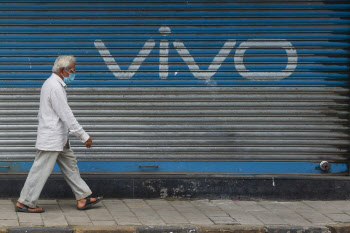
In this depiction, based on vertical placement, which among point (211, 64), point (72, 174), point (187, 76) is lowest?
point (72, 174)

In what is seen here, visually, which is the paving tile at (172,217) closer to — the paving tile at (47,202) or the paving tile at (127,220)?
the paving tile at (127,220)

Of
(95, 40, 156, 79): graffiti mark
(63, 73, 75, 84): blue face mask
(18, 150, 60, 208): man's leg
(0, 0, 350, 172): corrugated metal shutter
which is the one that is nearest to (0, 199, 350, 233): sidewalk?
(18, 150, 60, 208): man's leg

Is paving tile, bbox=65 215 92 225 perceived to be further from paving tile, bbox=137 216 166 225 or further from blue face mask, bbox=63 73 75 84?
blue face mask, bbox=63 73 75 84

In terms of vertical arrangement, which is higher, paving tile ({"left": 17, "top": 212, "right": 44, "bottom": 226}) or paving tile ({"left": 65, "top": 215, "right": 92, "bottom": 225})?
paving tile ({"left": 17, "top": 212, "right": 44, "bottom": 226})

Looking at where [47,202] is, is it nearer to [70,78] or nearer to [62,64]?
[70,78]

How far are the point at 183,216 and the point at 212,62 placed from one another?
2.24 meters

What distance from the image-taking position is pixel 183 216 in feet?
26.3

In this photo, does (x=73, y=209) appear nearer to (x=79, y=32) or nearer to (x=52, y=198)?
(x=52, y=198)

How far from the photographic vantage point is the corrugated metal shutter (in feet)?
29.7

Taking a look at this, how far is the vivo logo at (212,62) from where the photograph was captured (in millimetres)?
9102

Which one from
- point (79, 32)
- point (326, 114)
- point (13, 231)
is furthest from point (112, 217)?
point (326, 114)

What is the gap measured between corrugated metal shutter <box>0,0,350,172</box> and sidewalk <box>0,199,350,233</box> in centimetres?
70

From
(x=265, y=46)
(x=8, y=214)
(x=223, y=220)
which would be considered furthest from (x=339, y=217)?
(x=8, y=214)

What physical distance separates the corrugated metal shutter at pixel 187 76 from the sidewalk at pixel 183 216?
2.31ft
